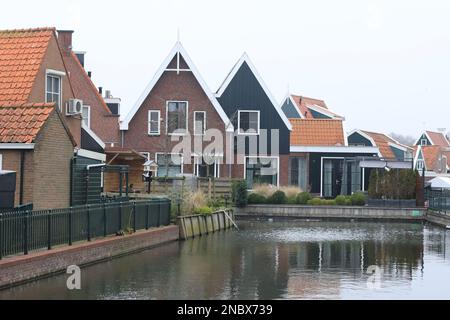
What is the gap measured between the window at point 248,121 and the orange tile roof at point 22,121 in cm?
2795

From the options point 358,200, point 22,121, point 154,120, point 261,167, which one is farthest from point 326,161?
point 22,121

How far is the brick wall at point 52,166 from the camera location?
22875 millimetres

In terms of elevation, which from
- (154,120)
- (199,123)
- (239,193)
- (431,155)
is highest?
(154,120)

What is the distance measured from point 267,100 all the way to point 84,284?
34.7 m

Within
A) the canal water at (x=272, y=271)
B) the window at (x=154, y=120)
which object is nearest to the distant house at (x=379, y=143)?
the window at (x=154, y=120)

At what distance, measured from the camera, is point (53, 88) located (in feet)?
101

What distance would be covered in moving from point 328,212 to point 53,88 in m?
18.5

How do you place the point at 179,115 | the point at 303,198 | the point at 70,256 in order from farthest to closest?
Answer: the point at 179,115
the point at 303,198
the point at 70,256

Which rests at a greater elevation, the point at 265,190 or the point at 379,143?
the point at 379,143

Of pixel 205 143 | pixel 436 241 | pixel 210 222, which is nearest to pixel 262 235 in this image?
pixel 210 222

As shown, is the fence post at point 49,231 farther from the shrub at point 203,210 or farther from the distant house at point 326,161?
the distant house at point 326,161

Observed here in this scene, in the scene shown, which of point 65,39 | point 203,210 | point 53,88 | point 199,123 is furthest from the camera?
point 199,123

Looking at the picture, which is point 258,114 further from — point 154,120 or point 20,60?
point 20,60
